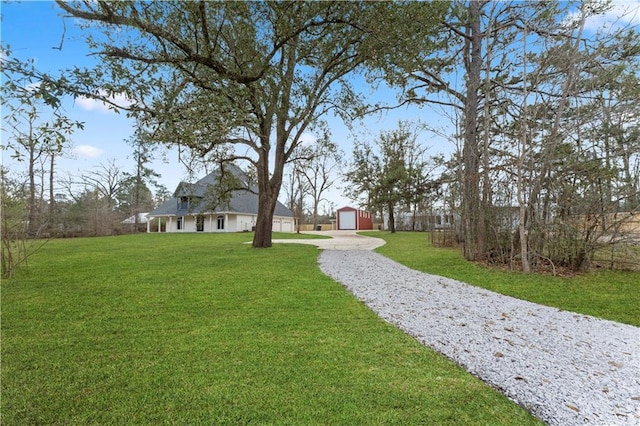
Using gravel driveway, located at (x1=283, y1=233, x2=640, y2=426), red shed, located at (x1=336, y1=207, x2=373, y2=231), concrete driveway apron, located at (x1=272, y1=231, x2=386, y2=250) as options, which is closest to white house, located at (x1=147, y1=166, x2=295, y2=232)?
red shed, located at (x1=336, y1=207, x2=373, y2=231)

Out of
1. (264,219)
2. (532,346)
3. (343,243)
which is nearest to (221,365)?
(532,346)

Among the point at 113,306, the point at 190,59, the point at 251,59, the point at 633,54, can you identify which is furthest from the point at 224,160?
the point at 633,54

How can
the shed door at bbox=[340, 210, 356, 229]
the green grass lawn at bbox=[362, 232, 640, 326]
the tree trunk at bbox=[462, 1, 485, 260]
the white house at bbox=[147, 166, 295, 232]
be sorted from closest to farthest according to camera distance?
the green grass lawn at bbox=[362, 232, 640, 326]
the tree trunk at bbox=[462, 1, 485, 260]
the white house at bbox=[147, 166, 295, 232]
the shed door at bbox=[340, 210, 356, 229]

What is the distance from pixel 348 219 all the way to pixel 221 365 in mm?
37093

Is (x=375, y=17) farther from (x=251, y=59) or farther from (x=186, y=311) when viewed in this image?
(x=186, y=311)

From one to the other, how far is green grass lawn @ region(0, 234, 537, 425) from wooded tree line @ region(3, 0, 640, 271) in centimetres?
269

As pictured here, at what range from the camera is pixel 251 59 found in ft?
21.2

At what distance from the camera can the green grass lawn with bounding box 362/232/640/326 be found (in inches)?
177

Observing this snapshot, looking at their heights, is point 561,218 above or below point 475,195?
below

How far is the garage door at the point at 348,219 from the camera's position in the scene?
39.2 m

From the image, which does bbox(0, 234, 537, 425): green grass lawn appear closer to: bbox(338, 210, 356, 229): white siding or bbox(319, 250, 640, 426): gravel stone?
bbox(319, 250, 640, 426): gravel stone

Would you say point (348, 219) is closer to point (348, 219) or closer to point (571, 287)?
point (348, 219)

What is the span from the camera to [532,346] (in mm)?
3150

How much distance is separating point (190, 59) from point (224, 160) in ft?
25.5
